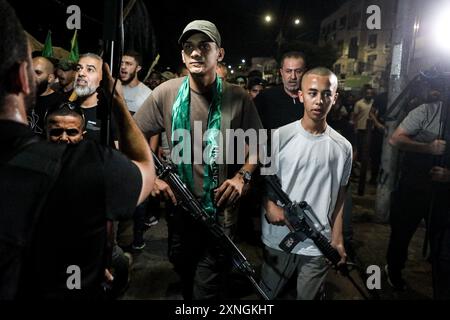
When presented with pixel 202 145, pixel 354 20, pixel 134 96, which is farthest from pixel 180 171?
pixel 354 20

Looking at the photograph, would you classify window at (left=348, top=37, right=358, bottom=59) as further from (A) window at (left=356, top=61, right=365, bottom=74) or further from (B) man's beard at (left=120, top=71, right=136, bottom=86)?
(B) man's beard at (left=120, top=71, right=136, bottom=86)

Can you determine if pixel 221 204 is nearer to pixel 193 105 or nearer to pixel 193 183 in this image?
pixel 193 183

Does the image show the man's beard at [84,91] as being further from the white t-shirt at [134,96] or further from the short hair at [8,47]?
the short hair at [8,47]

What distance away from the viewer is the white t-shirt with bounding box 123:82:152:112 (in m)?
4.68

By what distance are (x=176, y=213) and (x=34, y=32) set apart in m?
14.0

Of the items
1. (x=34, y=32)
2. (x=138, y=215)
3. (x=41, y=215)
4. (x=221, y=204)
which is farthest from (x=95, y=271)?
(x=34, y=32)

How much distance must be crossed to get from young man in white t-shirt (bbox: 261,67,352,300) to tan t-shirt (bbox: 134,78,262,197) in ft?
1.06

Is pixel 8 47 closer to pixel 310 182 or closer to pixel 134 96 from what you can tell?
pixel 310 182

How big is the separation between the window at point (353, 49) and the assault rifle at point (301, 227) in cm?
4846

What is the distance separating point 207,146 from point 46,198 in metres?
1.63

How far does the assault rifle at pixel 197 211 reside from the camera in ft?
8.41

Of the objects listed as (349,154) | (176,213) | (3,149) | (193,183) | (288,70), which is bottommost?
(176,213)

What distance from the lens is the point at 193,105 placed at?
272cm
